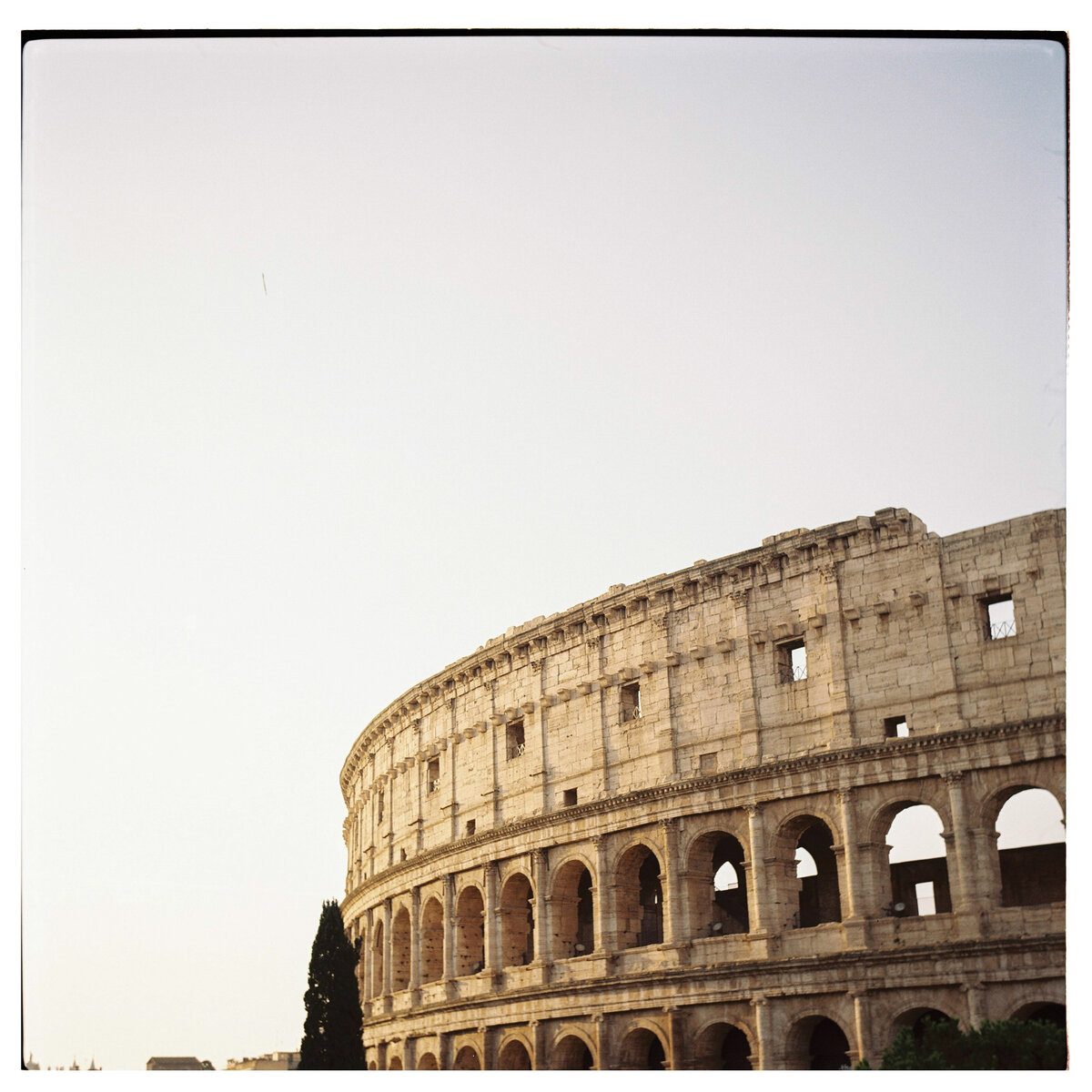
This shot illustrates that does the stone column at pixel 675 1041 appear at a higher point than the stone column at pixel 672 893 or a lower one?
lower

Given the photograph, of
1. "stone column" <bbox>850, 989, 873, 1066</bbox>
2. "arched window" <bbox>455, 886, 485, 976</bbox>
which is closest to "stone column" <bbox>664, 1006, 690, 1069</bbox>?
"stone column" <bbox>850, 989, 873, 1066</bbox>

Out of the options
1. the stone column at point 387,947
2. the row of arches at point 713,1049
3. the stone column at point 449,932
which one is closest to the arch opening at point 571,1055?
the row of arches at point 713,1049

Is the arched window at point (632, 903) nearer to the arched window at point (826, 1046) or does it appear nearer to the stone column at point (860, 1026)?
the arched window at point (826, 1046)

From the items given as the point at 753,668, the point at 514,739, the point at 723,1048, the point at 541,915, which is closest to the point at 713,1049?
the point at 723,1048

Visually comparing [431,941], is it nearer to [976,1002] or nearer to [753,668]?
[753,668]
